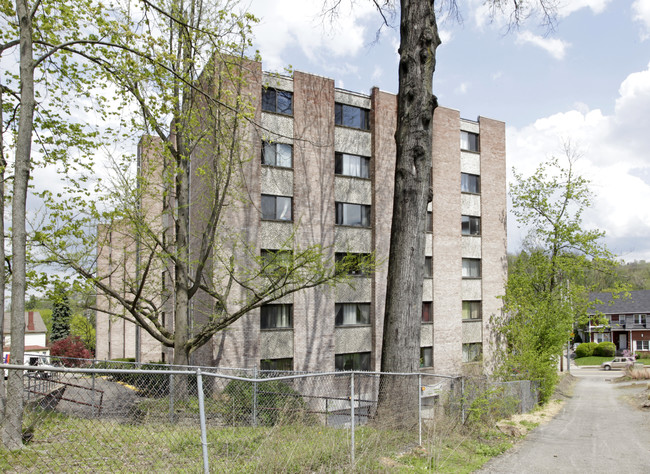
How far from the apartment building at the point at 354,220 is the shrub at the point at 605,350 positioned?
144ft

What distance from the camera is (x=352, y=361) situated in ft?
80.8

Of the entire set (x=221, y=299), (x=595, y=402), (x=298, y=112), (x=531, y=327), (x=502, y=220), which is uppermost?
(x=298, y=112)

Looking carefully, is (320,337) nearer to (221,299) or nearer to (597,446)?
(221,299)

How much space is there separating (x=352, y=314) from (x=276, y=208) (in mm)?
6504

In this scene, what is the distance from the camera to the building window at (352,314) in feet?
79.4

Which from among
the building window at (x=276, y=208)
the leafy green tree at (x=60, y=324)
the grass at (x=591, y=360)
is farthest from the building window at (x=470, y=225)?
the leafy green tree at (x=60, y=324)

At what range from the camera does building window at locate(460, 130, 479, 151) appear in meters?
30.5

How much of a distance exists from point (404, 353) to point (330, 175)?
51.4 ft

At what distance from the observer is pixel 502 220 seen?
1256 inches

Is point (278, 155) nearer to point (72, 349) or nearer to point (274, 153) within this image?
point (274, 153)

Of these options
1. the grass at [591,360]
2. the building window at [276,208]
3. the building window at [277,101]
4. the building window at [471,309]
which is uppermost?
the building window at [277,101]

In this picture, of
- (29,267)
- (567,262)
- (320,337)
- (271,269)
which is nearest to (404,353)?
(271,269)

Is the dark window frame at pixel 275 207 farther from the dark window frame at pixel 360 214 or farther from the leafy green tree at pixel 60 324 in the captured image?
the leafy green tree at pixel 60 324

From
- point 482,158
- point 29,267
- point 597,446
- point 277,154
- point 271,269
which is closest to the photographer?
point 597,446
